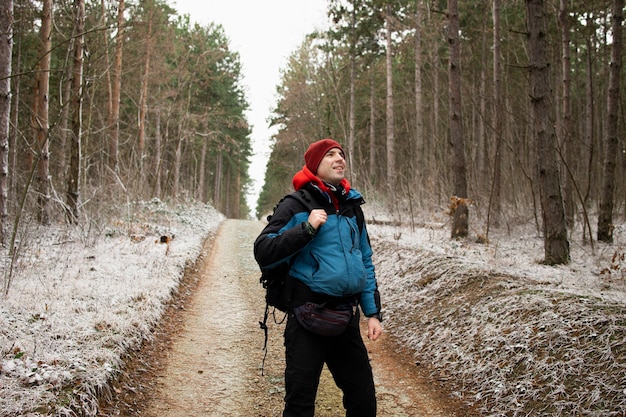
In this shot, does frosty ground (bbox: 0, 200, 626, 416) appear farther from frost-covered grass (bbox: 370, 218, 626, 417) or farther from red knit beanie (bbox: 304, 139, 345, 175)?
red knit beanie (bbox: 304, 139, 345, 175)

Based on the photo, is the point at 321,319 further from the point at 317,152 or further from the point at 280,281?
the point at 317,152

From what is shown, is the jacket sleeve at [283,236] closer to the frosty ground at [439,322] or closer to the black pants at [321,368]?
the black pants at [321,368]

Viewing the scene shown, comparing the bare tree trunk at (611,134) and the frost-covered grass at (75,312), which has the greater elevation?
the bare tree trunk at (611,134)

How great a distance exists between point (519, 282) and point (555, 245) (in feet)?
6.02

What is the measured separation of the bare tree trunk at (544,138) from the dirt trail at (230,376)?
314 cm

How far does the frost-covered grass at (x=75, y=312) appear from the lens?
3.31 m

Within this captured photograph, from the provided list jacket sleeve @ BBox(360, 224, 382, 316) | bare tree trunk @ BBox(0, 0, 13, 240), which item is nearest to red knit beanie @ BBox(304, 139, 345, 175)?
jacket sleeve @ BBox(360, 224, 382, 316)

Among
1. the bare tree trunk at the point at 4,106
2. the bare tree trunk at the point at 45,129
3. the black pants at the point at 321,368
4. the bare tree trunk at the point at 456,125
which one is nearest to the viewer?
the black pants at the point at 321,368

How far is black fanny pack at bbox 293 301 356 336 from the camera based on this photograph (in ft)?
7.73

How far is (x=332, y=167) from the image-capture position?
8.72 ft

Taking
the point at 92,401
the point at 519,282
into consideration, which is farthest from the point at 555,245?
the point at 92,401

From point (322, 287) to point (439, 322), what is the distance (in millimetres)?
3477

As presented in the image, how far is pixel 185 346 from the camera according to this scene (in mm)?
5387

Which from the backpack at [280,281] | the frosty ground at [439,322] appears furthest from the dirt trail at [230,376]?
the backpack at [280,281]
